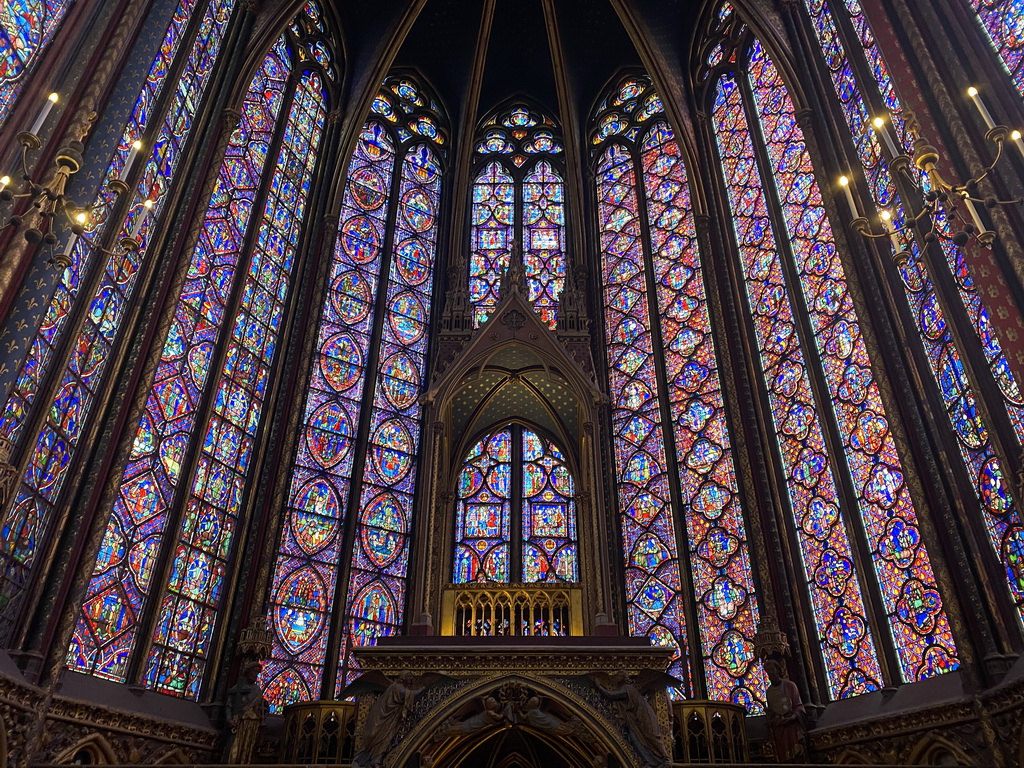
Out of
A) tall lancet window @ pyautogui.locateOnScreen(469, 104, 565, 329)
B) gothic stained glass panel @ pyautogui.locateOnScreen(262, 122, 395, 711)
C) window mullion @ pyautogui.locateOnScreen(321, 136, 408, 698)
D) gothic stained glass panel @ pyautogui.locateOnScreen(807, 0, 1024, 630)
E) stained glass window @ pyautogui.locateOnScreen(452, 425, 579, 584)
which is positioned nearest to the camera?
gothic stained glass panel @ pyautogui.locateOnScreen(807, 0, 1024, 630)

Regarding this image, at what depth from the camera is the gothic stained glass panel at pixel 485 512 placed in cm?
1209

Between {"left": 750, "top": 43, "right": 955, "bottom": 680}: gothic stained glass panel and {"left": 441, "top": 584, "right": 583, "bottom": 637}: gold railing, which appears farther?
{"left": 441, "top": 584, "right": 583, "bottom": 637}: gold railing

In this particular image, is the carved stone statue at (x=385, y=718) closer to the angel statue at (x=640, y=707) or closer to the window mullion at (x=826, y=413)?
the angel statue at (x=640, y=707)

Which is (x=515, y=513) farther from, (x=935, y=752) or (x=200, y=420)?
(x=935, y=752)

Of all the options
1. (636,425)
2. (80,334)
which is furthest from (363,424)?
(80,334)

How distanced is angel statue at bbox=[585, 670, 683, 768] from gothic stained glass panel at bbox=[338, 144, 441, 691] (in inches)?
164

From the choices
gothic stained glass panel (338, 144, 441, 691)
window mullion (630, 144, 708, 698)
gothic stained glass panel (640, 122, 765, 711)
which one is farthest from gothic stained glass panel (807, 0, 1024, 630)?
gothic stained glass panel (338, 144, 441, 691)

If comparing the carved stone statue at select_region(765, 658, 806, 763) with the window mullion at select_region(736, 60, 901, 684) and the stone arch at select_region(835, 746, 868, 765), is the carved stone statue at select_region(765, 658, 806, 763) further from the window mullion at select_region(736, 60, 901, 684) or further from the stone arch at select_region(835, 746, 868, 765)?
the window mullion at select_region(736, 60, 901, 684)

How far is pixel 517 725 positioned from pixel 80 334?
5.70 meters

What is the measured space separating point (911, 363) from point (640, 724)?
15.4 feet

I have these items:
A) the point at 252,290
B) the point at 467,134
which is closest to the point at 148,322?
the point at 252,290

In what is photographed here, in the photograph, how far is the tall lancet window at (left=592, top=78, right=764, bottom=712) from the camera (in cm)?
1088

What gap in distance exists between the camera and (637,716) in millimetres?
7602

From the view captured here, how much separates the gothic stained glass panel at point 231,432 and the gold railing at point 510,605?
2.92m
